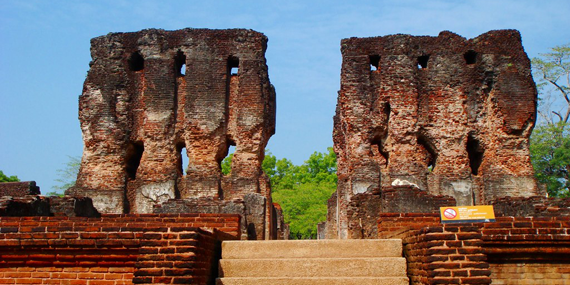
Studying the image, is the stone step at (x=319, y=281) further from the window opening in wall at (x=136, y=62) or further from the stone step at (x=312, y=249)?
the window opening in wall at (x=136, y=62)

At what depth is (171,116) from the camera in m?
17.6

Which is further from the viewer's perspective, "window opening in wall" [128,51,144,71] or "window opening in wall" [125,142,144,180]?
"window opening in wall" [128,51,144,71]

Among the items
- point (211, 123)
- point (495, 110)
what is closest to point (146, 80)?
point (211, 123)

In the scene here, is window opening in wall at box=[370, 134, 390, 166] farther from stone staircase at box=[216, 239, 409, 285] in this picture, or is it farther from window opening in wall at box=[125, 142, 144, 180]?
stone staircase at box=[216, 239, 409, 285]

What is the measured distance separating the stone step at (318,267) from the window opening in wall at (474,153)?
40.8 feet

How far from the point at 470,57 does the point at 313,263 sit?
553 inches

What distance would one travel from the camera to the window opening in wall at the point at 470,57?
60.5ft

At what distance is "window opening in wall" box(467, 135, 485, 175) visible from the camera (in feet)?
58.9

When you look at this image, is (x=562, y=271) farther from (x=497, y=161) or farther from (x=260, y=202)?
(x=497, y=161)

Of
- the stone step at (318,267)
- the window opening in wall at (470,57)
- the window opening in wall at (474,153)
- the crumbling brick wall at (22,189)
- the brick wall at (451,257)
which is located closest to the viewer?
the brick wall at (451,257)

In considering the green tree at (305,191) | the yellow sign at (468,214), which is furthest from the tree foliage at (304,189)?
the yellow sign at (468,214)

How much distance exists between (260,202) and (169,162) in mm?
5605

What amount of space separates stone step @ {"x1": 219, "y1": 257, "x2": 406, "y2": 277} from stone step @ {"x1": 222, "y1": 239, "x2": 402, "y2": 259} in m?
0.24

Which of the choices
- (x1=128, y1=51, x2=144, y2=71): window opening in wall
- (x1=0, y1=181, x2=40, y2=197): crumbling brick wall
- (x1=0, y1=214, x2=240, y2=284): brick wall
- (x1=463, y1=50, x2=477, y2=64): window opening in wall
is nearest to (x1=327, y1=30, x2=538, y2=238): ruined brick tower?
(x1=463, y1=50, x2=477, y2=64): window opening in wall
